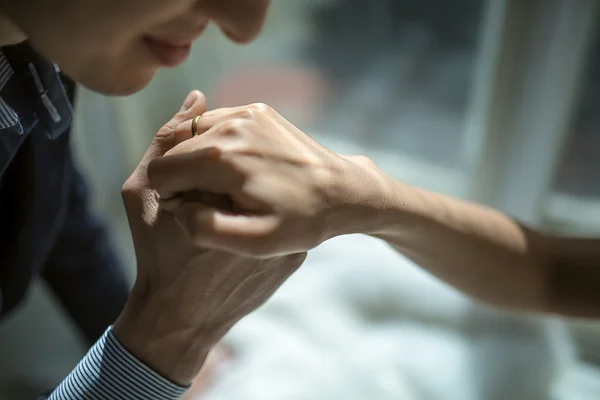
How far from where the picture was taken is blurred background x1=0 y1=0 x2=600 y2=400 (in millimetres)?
797

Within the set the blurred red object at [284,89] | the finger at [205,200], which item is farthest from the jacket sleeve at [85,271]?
the finger at [205,200]

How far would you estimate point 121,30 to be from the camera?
0.40m

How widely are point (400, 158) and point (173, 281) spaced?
78cm

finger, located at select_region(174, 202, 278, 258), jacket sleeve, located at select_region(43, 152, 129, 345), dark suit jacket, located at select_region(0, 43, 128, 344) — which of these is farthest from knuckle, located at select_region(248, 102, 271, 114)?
jacket sleeve, located at select_region(43, 152, 129, 345)

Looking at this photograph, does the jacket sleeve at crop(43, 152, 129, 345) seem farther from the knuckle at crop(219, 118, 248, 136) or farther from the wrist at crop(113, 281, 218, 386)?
the knuckle at crop(219, 118, 248, 136)

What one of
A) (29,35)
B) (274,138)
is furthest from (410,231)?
(29,35)

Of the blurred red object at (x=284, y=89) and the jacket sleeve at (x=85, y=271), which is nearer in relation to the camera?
the jacket sleeve at (x=85, y=271)

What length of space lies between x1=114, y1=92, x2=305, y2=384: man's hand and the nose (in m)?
0.09

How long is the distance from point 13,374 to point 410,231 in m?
0.67

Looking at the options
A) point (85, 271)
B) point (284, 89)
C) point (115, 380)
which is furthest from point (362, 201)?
point (284, 89)

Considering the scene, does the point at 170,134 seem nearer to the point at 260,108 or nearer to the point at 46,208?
the point at 260,108

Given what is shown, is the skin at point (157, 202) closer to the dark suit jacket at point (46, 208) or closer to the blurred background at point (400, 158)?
the dark suit jacket at point (46, 208)

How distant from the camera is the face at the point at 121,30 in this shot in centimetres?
39

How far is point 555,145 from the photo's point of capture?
817 millimetres
